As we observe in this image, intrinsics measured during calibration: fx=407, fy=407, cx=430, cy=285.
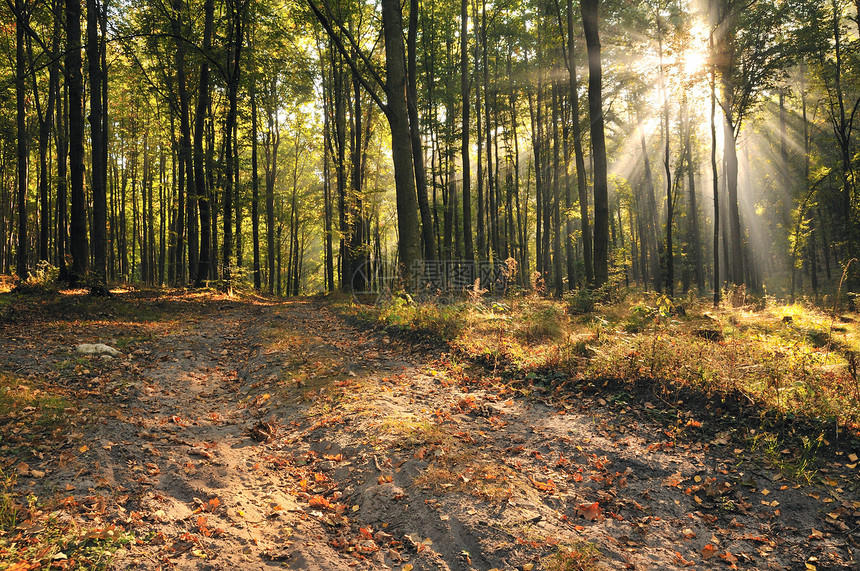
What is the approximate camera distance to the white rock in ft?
22.8

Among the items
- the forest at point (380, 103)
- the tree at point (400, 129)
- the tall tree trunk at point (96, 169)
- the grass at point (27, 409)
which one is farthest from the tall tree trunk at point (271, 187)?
the grass at point (27, 409)

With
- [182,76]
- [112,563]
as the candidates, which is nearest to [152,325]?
[112,563]

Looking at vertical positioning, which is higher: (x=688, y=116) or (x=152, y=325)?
(x=688, y=116)

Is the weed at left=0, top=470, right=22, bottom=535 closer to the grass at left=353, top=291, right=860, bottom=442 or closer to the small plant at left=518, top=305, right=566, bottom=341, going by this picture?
the grass at left=353, top=291, right=860, bottom=442

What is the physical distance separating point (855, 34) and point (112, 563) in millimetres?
33170

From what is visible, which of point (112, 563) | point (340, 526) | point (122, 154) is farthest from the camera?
point (122, 154)

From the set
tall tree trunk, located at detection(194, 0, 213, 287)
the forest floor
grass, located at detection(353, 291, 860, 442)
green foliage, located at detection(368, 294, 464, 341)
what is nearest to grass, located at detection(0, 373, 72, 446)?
the forest floor

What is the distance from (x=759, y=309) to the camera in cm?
1521

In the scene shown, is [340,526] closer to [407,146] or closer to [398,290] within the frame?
[398,290]

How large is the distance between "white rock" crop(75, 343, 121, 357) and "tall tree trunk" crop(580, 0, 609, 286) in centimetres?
1135

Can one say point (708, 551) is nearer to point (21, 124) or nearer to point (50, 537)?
point (50, 537)

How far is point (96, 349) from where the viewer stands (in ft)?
23.2

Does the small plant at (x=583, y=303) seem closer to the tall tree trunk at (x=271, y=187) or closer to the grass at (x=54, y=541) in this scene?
the grass at (x=54, y=541)

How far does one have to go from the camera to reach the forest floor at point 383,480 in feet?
9.77
